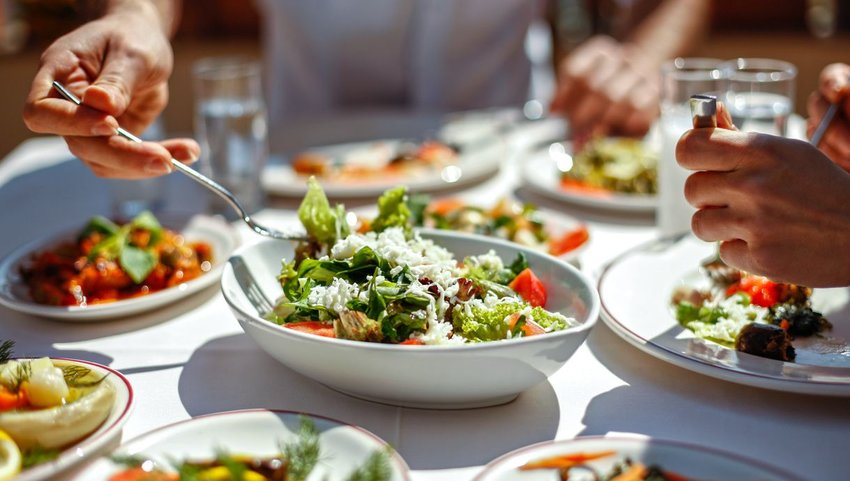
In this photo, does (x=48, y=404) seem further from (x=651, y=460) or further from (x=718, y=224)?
(x=718, y=224)

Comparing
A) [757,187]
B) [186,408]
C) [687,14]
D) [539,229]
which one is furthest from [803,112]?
[186,408]

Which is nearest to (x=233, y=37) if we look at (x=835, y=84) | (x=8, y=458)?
(x=835, y=84)

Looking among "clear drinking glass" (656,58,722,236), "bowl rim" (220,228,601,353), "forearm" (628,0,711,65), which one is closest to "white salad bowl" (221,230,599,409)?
"bowl rim" (220,228,601,353)

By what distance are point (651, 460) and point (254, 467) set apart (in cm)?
48

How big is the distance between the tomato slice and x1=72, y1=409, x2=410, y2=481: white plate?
484 mm

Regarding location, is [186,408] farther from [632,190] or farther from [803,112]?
[803,112]

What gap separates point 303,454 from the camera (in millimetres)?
971

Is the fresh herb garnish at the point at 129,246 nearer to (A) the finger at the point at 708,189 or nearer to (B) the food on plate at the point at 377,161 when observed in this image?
(B) the food on plate at the point at 377,161

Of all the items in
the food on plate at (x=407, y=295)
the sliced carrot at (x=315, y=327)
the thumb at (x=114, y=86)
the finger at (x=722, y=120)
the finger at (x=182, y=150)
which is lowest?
the sliced carrot at (x=315, y=327)

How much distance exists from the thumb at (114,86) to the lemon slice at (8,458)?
64cm

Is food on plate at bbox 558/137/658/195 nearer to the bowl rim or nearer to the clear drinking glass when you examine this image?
the clear drinking glass

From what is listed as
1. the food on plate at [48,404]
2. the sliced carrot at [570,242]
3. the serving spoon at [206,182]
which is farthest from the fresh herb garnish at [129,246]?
the sliced carrot at [570,242]

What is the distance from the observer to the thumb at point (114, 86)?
143 cm

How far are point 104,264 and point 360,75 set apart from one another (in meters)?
1.99
